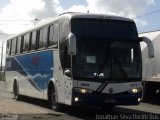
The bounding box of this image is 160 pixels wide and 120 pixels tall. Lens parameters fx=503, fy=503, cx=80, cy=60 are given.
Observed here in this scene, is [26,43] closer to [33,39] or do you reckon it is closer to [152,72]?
[33,39]

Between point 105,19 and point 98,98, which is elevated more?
point 105,19

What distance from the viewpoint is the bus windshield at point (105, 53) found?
16203mm

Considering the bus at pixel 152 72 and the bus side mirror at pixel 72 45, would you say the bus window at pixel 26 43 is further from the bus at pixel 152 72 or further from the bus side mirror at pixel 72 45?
the bus side mirror at pixel 72 45

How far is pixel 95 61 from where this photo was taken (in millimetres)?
16297

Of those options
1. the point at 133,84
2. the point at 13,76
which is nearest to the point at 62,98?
the point at 133,84

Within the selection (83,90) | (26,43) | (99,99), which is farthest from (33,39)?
(99,99)

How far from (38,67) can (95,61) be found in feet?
17.4

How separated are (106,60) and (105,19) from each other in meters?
1.63

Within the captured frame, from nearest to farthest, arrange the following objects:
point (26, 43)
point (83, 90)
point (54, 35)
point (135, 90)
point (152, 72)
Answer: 1. point (83, 90)
2. point (135, 90)
3. point (54, 35)
4. point (26, 43)
5. point (152, 72)

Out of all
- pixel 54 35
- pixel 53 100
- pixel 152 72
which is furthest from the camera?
pixel 152 72

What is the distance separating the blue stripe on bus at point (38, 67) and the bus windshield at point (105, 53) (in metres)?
2.55

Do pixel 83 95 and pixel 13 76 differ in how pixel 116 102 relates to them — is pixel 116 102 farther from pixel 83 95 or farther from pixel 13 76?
pixel 13 76

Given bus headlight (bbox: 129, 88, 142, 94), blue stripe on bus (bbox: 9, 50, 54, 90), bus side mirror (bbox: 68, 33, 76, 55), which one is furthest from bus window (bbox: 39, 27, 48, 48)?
bus headlight (bbox: 129, 88, 142, 94)

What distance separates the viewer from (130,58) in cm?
1670
